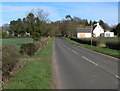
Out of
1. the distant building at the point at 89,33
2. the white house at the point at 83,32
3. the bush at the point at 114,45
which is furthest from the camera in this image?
the white house at the point at 83,32

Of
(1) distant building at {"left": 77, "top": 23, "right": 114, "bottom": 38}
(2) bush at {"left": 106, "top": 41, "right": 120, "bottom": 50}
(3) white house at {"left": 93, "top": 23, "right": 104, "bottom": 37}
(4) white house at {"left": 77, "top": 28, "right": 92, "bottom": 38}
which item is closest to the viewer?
(2) bush at {"left": 106, "top": 41, "right": 120, "bottom": 50}

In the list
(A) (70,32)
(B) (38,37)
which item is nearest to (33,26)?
(B) (38,37)

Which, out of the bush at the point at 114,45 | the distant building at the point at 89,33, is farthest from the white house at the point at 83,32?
the bush at the point at 114,45

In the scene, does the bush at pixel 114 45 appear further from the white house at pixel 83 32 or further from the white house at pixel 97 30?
the white house at pixel 97 30

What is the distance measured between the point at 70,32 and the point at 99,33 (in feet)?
75.1

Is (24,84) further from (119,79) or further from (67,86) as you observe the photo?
(119,79)

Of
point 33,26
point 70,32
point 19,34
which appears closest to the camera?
point 33,26

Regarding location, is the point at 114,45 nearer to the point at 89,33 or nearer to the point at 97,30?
the point at 89,33

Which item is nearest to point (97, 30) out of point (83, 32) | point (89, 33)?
point (89, 33)

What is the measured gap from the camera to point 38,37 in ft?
111

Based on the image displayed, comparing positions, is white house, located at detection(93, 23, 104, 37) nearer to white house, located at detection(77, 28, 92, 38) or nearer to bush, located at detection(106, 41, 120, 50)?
white house, located at detection(77, 28, 92, 38)

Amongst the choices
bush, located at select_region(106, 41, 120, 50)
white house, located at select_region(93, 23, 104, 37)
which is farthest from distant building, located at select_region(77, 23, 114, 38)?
bush, located at select_region(106, 41, 120, 50)

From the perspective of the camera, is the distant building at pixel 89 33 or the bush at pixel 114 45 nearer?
the bush at pixel 114 45

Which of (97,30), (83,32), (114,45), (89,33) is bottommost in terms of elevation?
(114,45)
